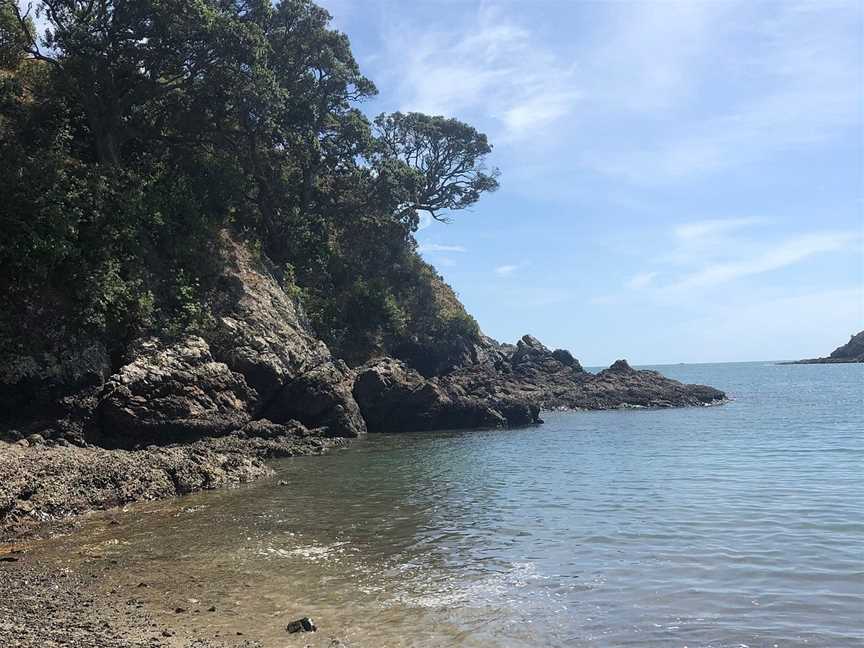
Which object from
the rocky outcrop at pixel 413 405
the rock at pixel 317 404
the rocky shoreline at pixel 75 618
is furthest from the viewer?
the rocky outcrop at pixel 413 405

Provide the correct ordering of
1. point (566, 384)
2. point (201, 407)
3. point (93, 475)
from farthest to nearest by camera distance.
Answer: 1. point (566, 384)
2. point (201, 407)
3. point (93, 475)

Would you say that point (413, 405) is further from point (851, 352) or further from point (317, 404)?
point (851, 352)

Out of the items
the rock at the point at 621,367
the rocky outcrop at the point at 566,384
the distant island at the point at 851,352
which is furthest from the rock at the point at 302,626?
the distant island at the point at 851,352

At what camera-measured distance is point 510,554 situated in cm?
1147

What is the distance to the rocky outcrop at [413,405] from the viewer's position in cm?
3416

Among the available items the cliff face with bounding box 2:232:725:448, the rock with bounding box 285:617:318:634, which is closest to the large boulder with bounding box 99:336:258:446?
the cliff face with bounding box 2:232:725:448

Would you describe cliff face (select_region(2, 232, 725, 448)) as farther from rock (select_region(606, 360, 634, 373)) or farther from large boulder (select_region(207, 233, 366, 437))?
rock (select_region(606, 360, 634, 373))

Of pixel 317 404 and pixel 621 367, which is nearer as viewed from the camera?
pixel 317 404

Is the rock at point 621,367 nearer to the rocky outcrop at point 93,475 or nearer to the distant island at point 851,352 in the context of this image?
the rocky outcrop at point 93,475

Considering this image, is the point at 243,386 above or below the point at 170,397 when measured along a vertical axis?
above

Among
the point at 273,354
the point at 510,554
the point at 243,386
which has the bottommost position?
the point at 510,554

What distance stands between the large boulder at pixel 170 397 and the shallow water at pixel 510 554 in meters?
3.42

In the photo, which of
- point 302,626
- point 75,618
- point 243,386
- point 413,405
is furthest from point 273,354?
point 302,626

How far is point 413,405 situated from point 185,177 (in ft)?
53.2
